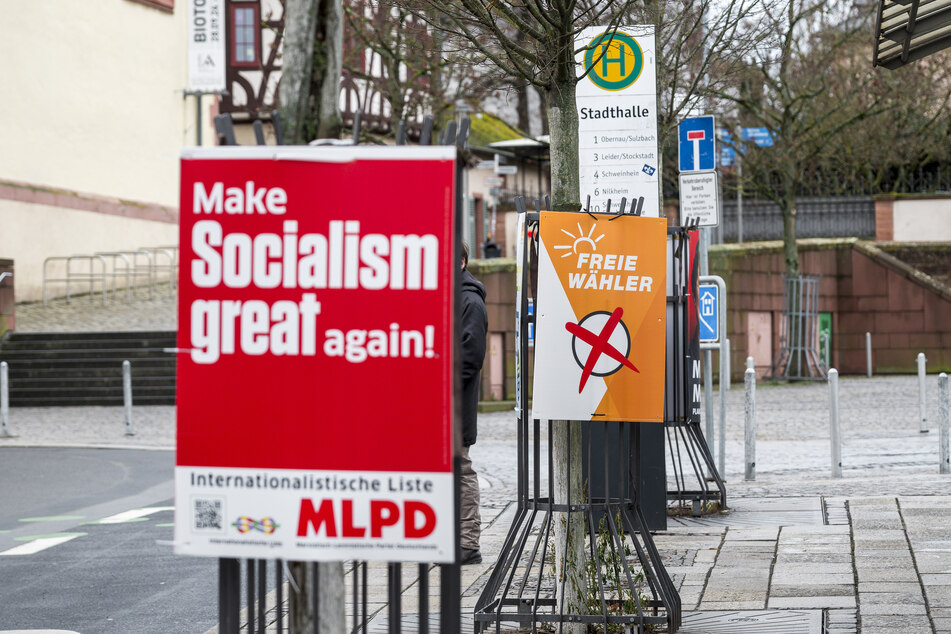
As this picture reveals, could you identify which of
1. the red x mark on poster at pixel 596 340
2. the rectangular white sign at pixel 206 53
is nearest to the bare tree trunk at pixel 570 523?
the red x mark on poster at pixel 596 340

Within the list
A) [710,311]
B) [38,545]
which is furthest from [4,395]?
[710,311]

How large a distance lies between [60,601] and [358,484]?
438 centimetres

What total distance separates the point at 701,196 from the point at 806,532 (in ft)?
13.5

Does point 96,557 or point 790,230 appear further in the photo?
point 790,230

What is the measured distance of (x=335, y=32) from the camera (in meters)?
3.38

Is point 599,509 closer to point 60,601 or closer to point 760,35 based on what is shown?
point 60,601

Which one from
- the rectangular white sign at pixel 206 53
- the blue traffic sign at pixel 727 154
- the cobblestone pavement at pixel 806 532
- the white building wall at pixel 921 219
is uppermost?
the rectangular white sign at pixel 206 53

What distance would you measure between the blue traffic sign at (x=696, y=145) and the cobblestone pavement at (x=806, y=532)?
8.97 feet

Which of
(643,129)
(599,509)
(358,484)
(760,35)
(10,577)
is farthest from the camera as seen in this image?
(760,35)

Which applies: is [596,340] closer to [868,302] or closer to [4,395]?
[4,395]

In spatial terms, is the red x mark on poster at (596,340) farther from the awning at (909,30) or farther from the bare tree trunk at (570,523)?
the awning at (909,30)

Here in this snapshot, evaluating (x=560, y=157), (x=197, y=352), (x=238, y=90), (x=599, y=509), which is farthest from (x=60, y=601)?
(x=238, y=90)

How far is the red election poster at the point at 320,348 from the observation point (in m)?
3.23

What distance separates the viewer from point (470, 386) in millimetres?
7656
